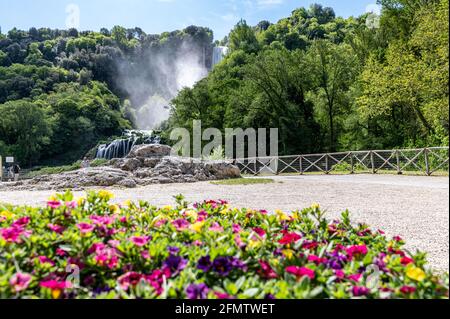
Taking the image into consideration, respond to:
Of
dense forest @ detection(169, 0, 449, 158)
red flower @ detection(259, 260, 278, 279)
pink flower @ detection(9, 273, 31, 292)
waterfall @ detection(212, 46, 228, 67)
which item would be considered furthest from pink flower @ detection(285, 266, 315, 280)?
waterfall @ detection(212, 46, 228, 67)

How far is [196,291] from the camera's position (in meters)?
1.13

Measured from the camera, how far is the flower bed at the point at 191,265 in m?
1.13

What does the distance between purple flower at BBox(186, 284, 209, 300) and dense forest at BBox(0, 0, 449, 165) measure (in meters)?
10.4

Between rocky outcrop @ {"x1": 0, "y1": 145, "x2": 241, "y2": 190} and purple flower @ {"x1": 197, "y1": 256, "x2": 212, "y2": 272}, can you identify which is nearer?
purple flower @ {"x1": 197, "y1": 256, "x2": 212, "y2": 272}

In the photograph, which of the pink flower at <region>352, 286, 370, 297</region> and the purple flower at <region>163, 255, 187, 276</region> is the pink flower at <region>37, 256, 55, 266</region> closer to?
the purple flower at <region>163, 255, 187, 276</region>

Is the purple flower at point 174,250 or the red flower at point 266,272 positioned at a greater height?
the purple flower at point 174,250

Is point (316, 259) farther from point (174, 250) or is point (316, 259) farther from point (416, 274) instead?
point (174, 250)

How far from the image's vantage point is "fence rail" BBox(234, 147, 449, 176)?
10633mm

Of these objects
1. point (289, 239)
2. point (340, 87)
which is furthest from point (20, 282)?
point (340, 87)

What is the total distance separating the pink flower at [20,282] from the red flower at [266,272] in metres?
0.81

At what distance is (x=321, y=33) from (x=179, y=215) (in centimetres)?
2957

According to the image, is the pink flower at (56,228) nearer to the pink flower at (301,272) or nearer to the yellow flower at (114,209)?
the yellow flower at (114,209)

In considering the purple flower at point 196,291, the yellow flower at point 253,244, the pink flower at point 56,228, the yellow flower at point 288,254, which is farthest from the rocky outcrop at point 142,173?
the purple flower at point 196,291

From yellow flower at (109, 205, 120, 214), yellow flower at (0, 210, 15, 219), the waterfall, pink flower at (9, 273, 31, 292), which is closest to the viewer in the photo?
pink flower at (9, 273, 31, 292)
